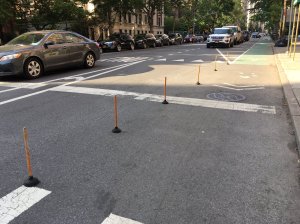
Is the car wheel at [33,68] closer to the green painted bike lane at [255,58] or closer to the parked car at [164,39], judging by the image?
the green painted bike lane at [255,58]

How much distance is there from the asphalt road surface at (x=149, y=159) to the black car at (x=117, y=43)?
783 inches

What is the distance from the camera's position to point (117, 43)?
29.0 meters

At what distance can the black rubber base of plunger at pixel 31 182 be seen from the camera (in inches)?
140

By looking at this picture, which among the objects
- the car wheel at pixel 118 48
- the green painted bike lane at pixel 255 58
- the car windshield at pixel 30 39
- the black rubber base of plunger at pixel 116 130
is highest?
the car windshield at pixel 30 39

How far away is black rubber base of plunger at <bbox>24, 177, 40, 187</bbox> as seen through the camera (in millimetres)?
3546

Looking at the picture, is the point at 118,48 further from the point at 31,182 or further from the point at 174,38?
the point at 31,182

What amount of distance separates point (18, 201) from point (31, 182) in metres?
0.33

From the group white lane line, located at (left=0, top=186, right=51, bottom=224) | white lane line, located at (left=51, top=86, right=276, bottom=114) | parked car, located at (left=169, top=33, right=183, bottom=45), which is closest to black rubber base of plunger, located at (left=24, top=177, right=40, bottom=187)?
white lane line, located at (left=0, top=186, right=51, bottom=224)

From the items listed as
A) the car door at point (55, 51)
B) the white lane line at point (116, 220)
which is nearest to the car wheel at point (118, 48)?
the car door at point (55, 51)

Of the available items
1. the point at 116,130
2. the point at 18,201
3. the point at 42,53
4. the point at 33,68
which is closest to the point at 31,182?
the point at 18,201

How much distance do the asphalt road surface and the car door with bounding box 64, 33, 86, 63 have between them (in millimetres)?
4152

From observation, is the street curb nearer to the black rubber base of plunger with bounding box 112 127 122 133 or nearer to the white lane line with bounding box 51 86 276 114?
the white lane line with bounding box 51 86 276 114

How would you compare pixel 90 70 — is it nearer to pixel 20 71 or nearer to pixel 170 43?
pixel 20 71

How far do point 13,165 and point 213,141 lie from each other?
2.98m
